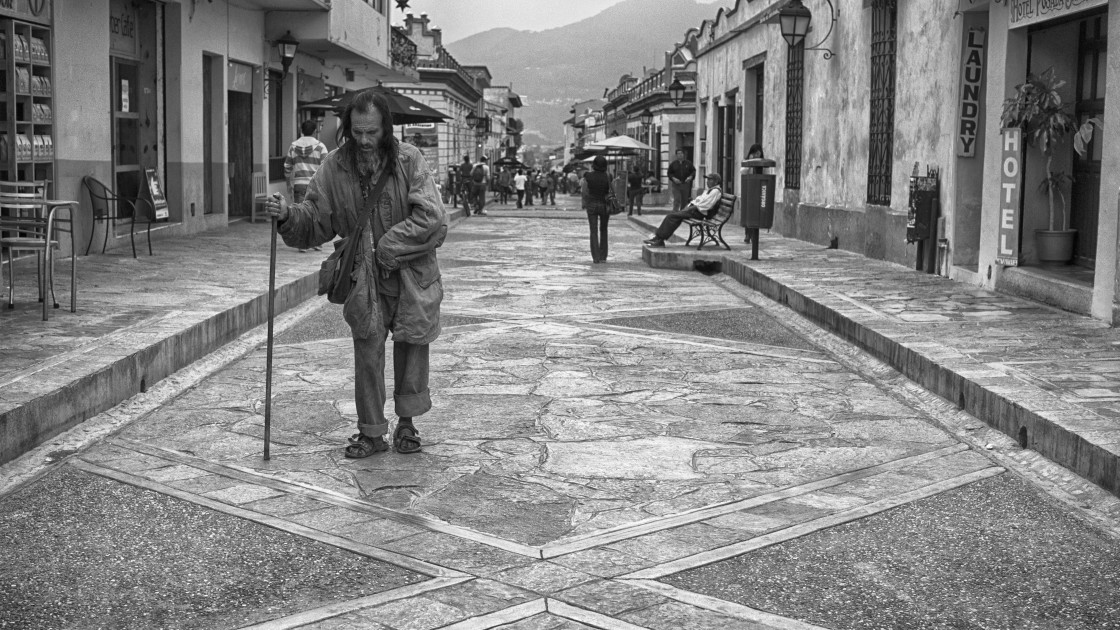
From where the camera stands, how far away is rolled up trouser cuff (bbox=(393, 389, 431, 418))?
5.82 meters

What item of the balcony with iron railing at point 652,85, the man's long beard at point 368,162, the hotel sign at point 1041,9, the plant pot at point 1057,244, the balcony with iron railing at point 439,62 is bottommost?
the plant pot at point 1057,244

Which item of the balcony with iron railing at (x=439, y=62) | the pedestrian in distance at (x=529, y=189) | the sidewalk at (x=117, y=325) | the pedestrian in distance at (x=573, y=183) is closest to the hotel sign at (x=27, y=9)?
the sidewalk at (x=117, y=325)

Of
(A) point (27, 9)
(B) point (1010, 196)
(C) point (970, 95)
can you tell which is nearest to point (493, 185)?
(A) point (27, 9)

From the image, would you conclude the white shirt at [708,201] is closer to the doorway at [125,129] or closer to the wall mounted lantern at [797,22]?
the wall mounted lantern at [797,22]

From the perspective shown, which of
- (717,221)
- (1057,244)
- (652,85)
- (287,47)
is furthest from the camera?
(652,85)

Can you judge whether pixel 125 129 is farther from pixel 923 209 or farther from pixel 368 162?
pixel 368 162

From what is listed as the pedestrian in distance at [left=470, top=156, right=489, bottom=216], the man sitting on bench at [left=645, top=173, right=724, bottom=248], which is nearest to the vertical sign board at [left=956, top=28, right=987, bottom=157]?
the man sitting on bench at [left=645, top=173, right=724, bottom=248]

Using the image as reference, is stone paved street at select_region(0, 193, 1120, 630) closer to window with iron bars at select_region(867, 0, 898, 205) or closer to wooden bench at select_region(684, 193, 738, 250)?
window with iron bars at select_region(867, 0, 898, 205)

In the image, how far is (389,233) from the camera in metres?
5.59

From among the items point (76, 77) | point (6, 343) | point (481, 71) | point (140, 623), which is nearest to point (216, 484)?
point (140, 623)

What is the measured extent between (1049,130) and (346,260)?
23.4 ft

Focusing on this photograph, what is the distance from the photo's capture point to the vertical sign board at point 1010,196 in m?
11.3

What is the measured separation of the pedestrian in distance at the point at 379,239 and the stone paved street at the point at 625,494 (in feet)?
0.95

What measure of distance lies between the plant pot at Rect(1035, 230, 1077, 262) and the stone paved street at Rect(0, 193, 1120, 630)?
331cm
